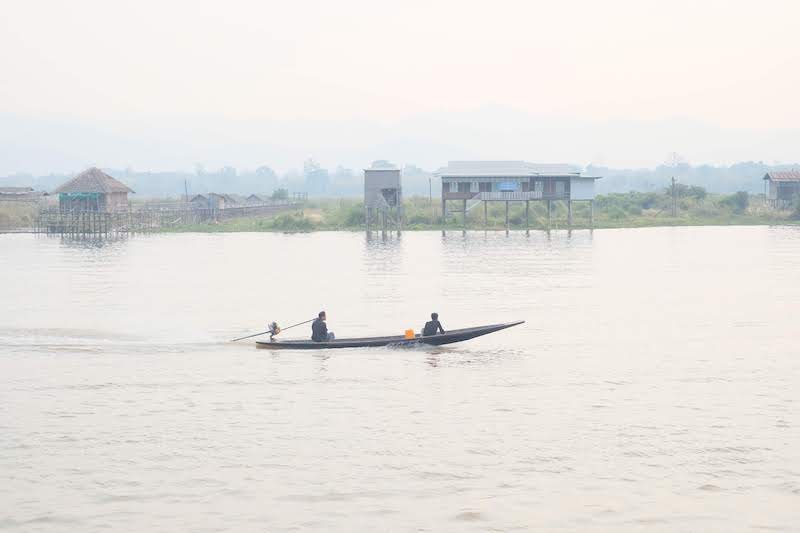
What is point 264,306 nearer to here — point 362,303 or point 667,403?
point 362,303

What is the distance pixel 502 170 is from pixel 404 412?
6330 centimetres

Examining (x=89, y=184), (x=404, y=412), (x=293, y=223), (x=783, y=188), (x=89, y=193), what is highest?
(x=89, y=184)

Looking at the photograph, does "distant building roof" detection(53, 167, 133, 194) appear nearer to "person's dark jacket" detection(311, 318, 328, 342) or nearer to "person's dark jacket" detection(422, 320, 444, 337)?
"person's dark jacket" detection(311, 318, 328, 342)

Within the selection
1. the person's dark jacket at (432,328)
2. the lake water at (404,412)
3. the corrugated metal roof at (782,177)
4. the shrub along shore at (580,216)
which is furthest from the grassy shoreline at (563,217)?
the person's dark jacket at (432,328)

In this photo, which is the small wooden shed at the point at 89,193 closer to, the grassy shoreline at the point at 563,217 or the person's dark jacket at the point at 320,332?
the grassy shoreline at the point at 563,217

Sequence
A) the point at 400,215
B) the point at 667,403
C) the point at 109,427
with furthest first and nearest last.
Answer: the point at 400,215 → the point at 667,403 → the point at 109,427

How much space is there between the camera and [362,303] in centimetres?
3841

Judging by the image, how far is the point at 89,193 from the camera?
82938 millimetres

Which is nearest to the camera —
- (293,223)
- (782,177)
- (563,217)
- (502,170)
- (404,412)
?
(404,412)

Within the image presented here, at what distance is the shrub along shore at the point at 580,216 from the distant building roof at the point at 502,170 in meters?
4.86

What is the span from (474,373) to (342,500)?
9394 mm

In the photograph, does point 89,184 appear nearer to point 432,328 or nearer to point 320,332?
point 320,332

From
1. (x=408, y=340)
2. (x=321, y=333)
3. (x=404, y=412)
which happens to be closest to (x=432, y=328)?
(x=408, y=340)

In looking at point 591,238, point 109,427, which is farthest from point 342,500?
point 591,238
